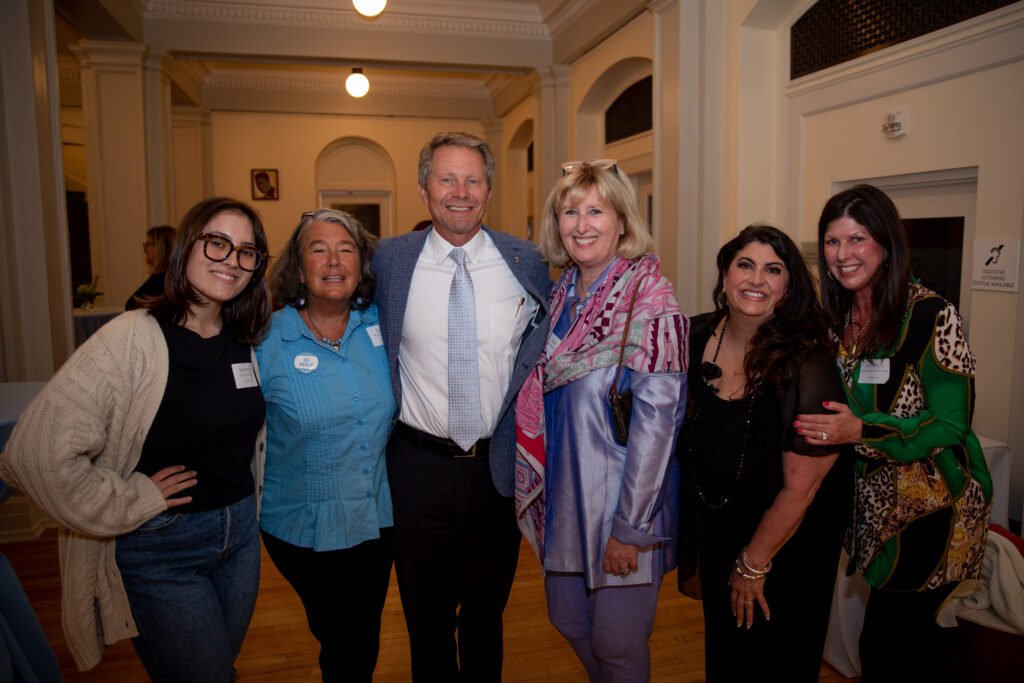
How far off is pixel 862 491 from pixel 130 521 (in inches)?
76.6

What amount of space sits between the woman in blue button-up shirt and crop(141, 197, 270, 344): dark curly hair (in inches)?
4.1

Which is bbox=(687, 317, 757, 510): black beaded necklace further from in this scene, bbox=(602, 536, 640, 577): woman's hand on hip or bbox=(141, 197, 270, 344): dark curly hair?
bbox=(141, 197, 270, 344): dark curly hair

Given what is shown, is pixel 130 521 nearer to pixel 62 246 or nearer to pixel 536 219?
pixel 62 246

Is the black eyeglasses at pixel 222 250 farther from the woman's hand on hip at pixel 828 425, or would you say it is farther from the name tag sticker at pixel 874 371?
the name tag sticker at pixel 874 371

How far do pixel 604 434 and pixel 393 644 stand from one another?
68.3 inches

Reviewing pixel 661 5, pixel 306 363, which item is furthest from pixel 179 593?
pixel 661 5

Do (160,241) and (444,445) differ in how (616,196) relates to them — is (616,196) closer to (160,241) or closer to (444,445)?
(444,445)

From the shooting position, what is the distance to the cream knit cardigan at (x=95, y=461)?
138 cm

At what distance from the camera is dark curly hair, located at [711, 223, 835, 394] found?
163 centimetres

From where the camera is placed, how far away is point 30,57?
12.0 feet

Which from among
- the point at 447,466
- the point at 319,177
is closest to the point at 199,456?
the point at 447,466

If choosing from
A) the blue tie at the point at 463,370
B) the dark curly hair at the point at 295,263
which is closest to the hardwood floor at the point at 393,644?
the blue tie at the point at 463,370

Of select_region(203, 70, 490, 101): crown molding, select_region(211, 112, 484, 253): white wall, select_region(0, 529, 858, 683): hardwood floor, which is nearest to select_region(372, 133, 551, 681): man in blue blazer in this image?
select_region(0, 529, 858, 683): hardwood floor

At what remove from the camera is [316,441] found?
1.83 m
